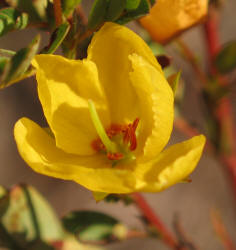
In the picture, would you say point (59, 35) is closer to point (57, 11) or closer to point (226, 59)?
point (57, 11)

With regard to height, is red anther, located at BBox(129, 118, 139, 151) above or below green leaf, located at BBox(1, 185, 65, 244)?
above

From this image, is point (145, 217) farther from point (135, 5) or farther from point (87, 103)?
point (135, 5)

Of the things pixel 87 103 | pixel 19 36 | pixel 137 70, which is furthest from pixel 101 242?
pixel 19 36

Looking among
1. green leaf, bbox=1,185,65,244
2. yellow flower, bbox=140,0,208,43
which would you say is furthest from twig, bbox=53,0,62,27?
green leaf, bbox=1,185,65,244

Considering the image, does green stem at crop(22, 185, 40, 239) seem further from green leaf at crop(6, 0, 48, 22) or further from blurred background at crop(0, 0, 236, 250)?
blurred background at crop(0, 0, 236, 250)

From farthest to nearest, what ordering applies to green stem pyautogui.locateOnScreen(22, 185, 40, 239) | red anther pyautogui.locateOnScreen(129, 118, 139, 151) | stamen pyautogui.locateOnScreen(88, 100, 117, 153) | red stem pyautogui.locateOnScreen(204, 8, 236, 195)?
red stem pyautogui.locateOnScreen(204, 8, 236, 195), green stem pyautogui.locateOnScreen(22, 185, 40, 239), red anther pyautogui.locateOnScreen(129, 118, 139, 151), stamen pyautogui.locateOnScreen(88, 100, 117, 153)

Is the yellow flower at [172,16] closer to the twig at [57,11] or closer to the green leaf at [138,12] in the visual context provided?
the green leaf at [138,12]
